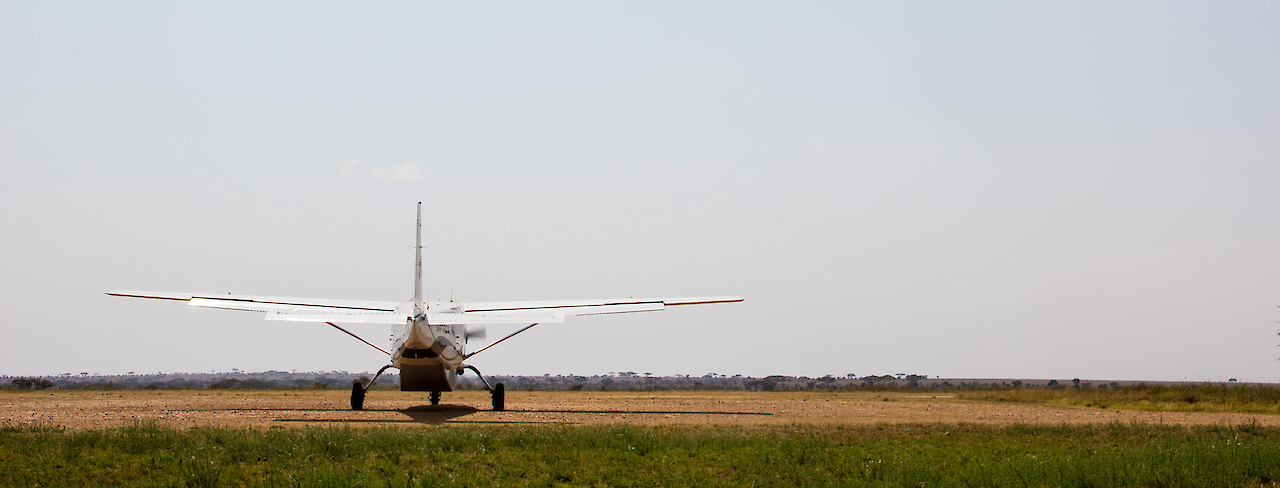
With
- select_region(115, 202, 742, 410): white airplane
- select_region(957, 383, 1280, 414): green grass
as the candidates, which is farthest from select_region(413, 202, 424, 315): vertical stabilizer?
select_region(957, 383, 1280, 414): green grass

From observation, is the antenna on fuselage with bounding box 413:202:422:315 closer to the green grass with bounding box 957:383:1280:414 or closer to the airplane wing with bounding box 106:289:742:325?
the airplane wing with bounding box 106:289:742:325

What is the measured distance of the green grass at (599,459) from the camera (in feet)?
46.5

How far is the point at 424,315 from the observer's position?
25500mm

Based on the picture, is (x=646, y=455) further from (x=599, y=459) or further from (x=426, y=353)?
(x=426, y=353)

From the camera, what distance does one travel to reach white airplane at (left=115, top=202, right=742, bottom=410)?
25906mm

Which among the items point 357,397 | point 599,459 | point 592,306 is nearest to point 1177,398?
point 592,306

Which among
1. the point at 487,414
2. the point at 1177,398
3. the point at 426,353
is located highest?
the point at 426,353

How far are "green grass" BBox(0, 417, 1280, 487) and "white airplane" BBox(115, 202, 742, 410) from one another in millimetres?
7220

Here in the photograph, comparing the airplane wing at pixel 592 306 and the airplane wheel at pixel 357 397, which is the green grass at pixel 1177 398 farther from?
the airplane wheel at pixel 357 397

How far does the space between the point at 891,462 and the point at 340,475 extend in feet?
28.6

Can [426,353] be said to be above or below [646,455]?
above

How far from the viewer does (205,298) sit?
88.7ft

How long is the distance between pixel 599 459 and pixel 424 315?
11.1 m

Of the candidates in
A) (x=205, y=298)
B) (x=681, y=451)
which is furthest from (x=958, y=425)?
(x=205, y=298)
